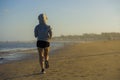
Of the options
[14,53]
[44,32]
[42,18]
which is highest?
[42,18]

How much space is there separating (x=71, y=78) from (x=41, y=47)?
6.12 feet

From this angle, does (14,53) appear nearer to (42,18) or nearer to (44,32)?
(44,32)

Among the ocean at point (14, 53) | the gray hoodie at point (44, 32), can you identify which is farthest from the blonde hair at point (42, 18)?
the ocean at point (14, 53)

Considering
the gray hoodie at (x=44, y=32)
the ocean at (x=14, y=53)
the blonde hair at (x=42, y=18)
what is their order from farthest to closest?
the ocean at (x=14, y=53)
the gray hoodie at (x=44, y=32)
the blonde hair at (x=42, y=18)

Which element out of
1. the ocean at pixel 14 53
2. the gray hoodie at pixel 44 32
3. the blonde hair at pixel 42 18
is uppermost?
the blonde hair at pixel 42 18

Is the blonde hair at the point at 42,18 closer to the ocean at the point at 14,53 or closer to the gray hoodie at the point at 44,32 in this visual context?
the gray hoodie at the point at 44,32

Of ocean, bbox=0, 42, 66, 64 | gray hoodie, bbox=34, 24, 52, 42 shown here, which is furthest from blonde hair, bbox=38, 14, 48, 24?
ocean, bbox=0, 42, 66, 64

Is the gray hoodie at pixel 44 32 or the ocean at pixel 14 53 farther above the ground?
the gray hoodie at pixel 44 32

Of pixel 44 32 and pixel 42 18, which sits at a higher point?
pixel 42 18

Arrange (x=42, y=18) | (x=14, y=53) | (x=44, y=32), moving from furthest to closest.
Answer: (x=14, y=53) < (x=44, y=32) < (x=42, y=18)

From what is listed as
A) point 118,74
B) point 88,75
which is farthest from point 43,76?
point 118,74

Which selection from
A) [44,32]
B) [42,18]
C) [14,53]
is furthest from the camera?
[14,53]

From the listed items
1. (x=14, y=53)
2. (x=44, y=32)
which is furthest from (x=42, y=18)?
(x=14, y=53)

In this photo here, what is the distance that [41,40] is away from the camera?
9.76m
